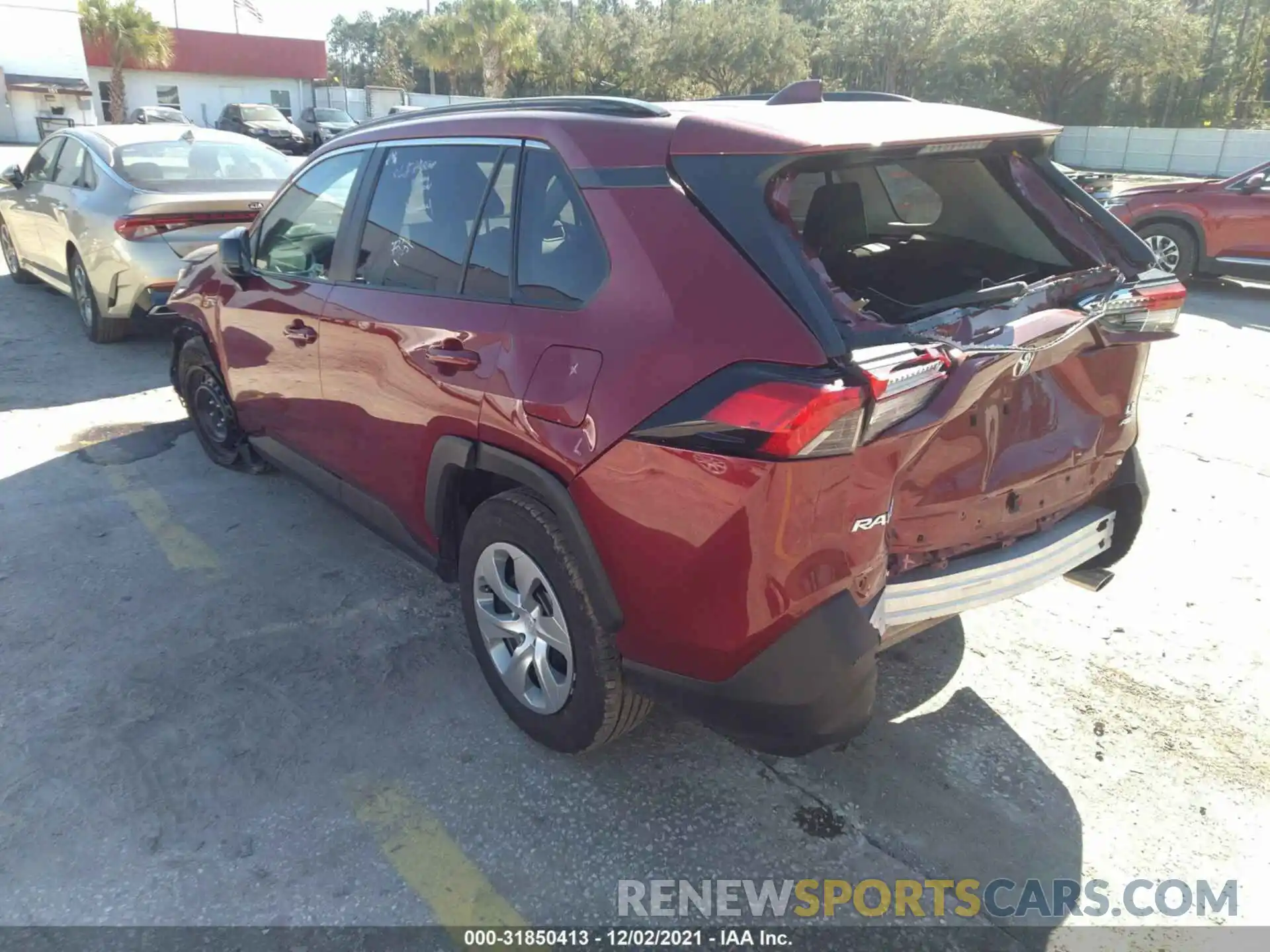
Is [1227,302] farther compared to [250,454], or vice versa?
[1227,302]

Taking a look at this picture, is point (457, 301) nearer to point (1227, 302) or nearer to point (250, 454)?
point (250, 454)

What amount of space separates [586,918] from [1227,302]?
10.8 metres

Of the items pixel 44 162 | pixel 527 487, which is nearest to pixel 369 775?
pixel 527 487

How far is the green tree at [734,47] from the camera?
39062mm

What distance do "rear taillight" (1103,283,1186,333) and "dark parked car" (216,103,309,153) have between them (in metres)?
30.3

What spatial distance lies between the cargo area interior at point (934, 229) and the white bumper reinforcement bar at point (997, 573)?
2.42 feet

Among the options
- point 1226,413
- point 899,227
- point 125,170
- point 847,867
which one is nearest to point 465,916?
point 847,867

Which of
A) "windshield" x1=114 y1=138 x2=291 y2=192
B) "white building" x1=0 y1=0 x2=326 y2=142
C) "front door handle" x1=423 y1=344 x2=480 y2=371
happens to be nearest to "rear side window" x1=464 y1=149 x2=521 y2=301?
"front door handle" x1=423 y1=344 x2=480 y2=371

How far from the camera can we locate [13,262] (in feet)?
32.5

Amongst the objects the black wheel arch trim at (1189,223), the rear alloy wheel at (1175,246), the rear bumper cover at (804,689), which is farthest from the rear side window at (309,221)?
the black wheel arch trim at (1189,223)

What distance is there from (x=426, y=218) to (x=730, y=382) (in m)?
1.63

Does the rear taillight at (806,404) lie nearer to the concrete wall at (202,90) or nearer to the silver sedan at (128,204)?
the silver sedan at (128,204)

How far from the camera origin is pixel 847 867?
2572 mm

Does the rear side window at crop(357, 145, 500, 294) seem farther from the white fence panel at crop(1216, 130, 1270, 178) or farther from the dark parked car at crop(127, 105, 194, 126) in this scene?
the white fence panel at crop(1216, 130, 1270, 178)
